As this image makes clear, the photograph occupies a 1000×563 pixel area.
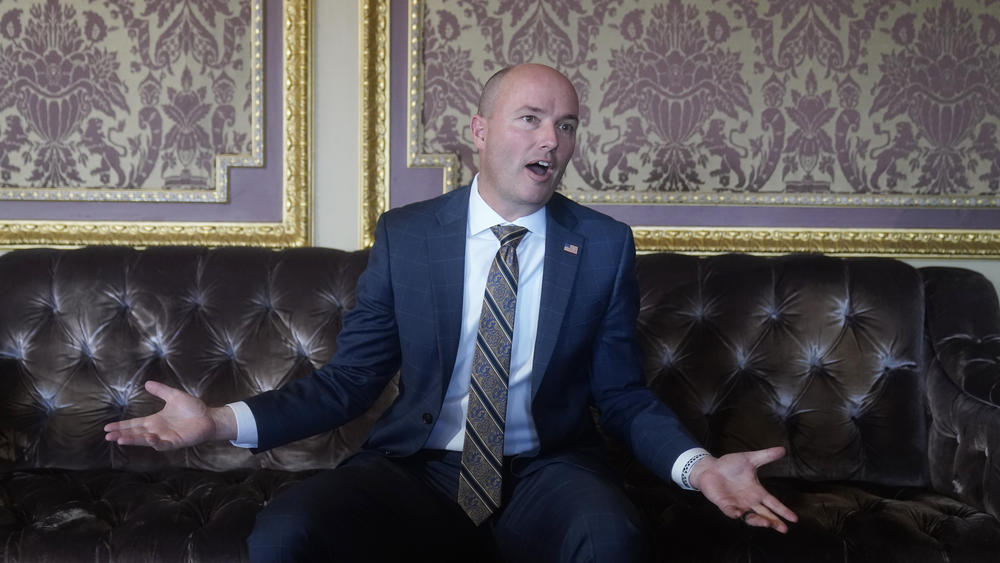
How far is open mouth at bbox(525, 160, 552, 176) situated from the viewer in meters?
1.80

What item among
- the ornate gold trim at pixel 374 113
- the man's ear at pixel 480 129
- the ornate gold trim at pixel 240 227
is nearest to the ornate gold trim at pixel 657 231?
the ornate gold trim at pixel 374 113

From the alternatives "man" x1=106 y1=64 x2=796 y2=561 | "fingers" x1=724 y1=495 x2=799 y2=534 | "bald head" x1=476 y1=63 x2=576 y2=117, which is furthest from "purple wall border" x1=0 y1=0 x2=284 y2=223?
"fingers" x1=724 y1=495 x2=799 y2=534

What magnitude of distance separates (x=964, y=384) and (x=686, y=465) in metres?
0.96

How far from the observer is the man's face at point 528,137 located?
5.92ft

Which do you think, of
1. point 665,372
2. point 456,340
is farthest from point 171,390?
point 665,372

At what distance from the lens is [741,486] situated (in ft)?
4.76

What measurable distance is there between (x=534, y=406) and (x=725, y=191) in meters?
1.22

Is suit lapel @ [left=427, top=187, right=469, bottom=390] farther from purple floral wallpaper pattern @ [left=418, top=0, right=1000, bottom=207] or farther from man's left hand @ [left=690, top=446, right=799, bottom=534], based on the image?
purple floral wallpaper pattern @ [left=418, top=0, right=1000, bottom=207]

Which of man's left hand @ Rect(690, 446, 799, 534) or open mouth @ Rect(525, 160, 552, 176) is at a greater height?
open mouth @ Rect(525, 160, 552, 176)

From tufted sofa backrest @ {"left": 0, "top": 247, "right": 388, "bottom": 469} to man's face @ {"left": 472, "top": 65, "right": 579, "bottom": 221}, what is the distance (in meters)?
0.68

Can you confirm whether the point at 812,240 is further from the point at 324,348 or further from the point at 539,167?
the point at 324,348

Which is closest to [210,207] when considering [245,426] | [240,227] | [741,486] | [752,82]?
[240,227]

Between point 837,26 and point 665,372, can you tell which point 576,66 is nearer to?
point 837,26

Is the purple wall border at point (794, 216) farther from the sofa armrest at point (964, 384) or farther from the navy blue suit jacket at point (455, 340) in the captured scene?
the navy blue suit jacket at point (455, 340)
